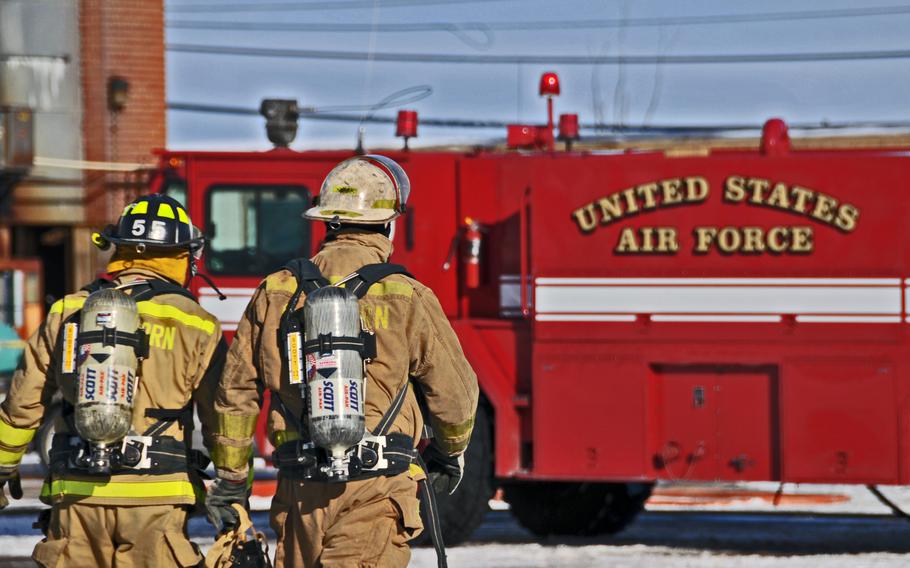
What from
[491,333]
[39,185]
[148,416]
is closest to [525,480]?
[491,333]

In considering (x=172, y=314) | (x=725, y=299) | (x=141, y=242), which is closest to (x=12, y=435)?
(x=172, y=314)

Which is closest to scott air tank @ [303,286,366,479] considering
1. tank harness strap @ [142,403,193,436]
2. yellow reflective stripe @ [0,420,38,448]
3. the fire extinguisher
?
tank harness strap @ [142,403,193,436]

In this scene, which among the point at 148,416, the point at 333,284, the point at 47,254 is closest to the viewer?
the point at 333,284

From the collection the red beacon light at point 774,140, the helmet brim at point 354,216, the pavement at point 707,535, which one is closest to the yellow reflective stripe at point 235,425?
the helmet brim at point 354,216

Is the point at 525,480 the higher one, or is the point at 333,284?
the point at 333,284

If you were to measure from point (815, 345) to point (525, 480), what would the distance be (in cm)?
225

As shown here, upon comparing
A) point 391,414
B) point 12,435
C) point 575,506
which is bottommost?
point 575,506

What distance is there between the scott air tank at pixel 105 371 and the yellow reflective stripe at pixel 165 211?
50cm

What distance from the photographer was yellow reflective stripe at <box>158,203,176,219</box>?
5434 millimetres

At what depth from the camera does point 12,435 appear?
5.18 meters

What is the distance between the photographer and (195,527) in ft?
33.6

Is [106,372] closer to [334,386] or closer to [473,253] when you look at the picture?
[334,386]

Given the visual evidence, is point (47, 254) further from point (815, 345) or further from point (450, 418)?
point (450, 418)

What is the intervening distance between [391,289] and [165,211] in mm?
1175
